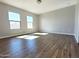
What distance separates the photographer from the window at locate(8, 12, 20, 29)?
6375 millimetres

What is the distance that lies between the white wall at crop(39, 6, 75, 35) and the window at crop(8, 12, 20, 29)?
3.73 meters

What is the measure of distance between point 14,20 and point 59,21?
184 inches

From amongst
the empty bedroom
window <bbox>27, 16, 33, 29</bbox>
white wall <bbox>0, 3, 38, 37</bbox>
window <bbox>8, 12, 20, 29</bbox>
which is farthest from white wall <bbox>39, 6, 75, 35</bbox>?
window <bbox>8, 12, 20, 29</bbox>

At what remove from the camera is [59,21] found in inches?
347

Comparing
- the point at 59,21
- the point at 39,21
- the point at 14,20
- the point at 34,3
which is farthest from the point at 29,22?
the point at 59,21

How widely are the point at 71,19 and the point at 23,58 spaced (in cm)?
696

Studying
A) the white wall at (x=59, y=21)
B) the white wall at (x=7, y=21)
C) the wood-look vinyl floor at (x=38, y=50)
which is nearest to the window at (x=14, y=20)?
the white wall at (x=7, y=21)

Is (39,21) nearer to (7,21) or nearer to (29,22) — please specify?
(29,22)

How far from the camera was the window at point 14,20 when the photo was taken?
6.38m

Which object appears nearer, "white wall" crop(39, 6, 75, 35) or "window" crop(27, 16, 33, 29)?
"white wall" crop(39, 6, 75, 35)

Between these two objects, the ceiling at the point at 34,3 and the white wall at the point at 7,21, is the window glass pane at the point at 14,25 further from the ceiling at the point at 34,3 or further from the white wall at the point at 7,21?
the ceiling at the point at 34,3

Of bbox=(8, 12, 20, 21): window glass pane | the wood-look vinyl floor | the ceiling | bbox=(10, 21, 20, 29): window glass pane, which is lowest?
the wood-look vinyl floor

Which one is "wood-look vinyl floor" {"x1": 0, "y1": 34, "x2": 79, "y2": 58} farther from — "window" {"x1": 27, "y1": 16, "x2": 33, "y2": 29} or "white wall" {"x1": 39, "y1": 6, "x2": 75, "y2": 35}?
"window" {"x1": 27, "y1": 16, "x2": 33, "y2": 29}

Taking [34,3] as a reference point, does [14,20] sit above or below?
below
